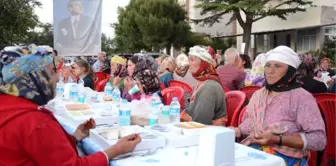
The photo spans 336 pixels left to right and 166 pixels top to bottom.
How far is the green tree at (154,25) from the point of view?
28.3 m

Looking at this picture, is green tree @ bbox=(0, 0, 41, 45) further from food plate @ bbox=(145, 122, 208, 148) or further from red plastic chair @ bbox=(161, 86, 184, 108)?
food plate @ bbox=(145, 122, 208, 148)

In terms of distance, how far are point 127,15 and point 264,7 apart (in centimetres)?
1288

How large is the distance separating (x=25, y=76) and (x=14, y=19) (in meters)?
15.7

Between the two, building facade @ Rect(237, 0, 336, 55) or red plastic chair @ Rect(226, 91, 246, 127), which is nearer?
red plastic chair @ Rect(226, 91, 246, 127)

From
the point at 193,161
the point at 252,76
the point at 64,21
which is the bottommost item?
the point at 193,161

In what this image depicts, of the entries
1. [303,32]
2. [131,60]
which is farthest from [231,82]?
[303,32]

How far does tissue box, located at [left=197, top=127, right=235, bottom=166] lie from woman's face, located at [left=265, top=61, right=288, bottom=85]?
122 cm

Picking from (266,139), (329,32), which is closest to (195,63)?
(266,139)

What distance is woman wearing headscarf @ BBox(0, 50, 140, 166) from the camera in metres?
1.67

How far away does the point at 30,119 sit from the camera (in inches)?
66.4

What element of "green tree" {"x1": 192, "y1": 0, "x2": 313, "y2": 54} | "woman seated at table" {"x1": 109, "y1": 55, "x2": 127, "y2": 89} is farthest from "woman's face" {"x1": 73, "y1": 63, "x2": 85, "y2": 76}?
"green tree" {"x1": 192, "y1": 0, "x2": 313, "y2": 54}

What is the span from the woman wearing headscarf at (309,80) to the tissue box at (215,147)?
8.79 feet

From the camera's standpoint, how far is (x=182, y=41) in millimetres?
29703

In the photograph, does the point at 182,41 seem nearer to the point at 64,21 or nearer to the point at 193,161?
the point at 64,21
